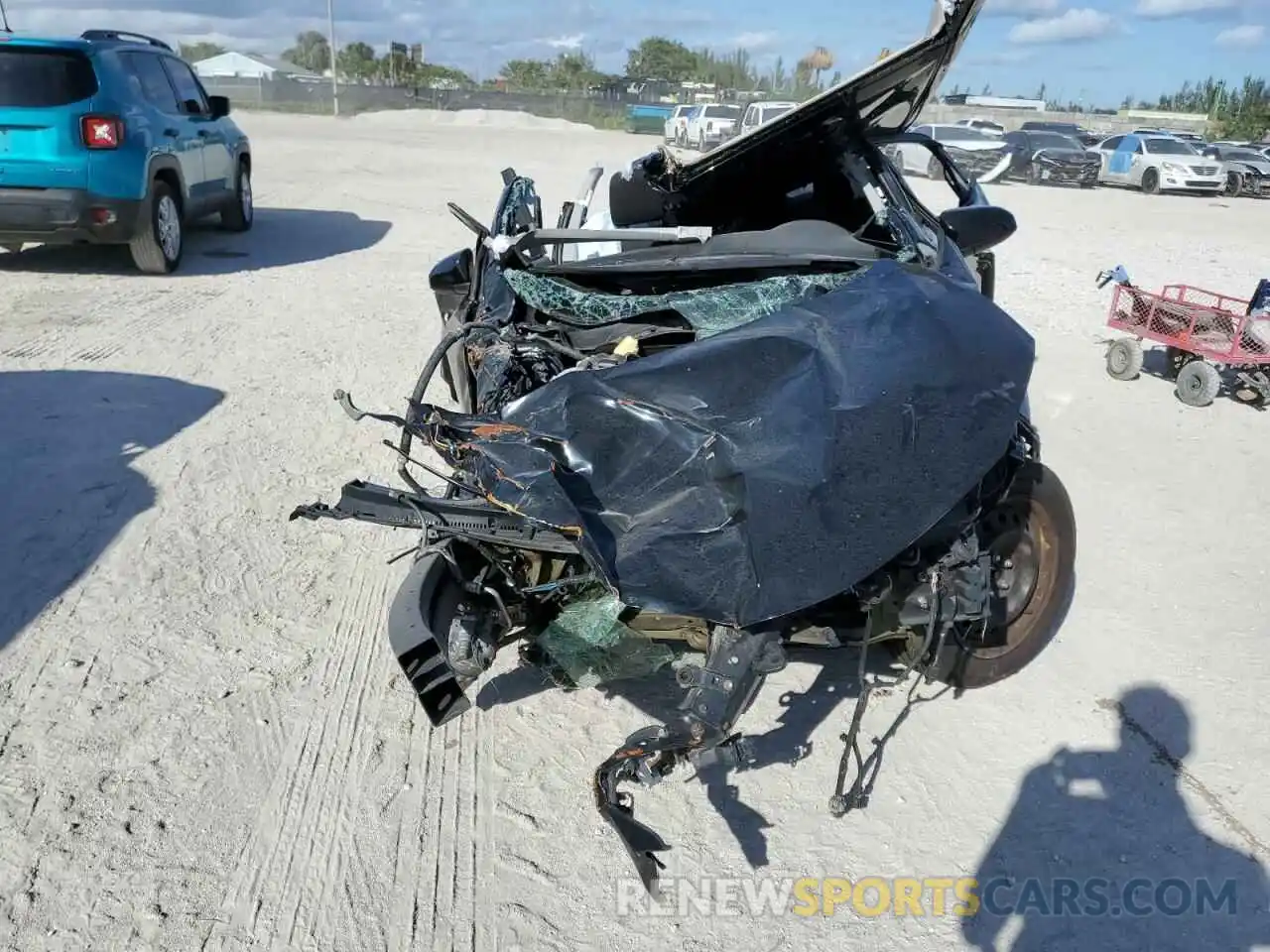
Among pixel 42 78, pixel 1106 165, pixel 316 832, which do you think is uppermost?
pixel 1106 165

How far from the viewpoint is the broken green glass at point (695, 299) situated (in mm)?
3129

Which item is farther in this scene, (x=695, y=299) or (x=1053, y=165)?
(x=1053, y=165)

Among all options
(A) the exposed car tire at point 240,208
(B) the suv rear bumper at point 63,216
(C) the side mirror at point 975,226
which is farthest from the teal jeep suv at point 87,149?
(C) the side mirror at point 975,226

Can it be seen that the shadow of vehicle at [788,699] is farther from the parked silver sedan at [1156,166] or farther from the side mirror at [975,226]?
the parked silver sedan at [1156,166]

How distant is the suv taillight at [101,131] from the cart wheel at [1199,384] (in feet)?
28.6

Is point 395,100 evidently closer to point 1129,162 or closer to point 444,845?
A: point 1129,162

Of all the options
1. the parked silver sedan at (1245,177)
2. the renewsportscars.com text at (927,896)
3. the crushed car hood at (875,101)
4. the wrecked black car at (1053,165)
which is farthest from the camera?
the wrecked black car at (1053,165)

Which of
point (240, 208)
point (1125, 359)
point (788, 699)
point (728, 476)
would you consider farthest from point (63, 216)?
point (1125, 359)

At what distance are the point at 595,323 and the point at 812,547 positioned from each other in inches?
48.4

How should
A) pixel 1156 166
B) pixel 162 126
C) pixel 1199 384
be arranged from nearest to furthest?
pixel 1199 384 → pixel 162 126 → pixel 1156 166

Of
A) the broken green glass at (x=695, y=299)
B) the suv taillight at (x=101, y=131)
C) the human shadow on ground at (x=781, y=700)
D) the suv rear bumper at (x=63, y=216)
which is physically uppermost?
the suv taillight at (x=101, y=131)

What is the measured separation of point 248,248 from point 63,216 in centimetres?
269

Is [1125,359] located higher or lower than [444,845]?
higher

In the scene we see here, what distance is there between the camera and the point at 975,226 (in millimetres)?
4105
